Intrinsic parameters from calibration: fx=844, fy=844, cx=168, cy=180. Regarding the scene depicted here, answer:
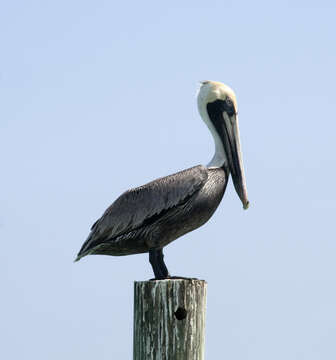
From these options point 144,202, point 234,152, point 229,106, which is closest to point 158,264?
point 144,202

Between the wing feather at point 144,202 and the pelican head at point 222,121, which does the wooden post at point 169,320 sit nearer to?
the wing feather at point 144,202

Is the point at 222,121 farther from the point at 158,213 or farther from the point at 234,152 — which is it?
the point at 158,213

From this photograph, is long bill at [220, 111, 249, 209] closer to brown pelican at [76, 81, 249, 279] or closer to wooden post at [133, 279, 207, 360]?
brown pelican at [76, 81, 249, 279]

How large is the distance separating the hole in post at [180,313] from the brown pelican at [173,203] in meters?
1.22

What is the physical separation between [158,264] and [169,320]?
4.47 ft

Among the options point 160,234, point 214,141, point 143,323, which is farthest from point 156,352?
point 214,141

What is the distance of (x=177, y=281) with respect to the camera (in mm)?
5586

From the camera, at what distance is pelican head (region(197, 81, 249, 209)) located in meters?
7.36

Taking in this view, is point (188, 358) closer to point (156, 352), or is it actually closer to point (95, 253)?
point (156, 352)

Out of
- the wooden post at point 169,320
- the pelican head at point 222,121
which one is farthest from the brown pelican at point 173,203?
the wooden post at point 169,320

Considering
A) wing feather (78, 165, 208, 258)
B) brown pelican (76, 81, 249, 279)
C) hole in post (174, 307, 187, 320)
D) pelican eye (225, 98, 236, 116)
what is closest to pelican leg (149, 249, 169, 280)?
brown pelican (76, 81, 249, 279)

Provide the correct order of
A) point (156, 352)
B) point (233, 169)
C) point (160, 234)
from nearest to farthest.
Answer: point (156, 352) < point (160, 234) < point (233, 169)

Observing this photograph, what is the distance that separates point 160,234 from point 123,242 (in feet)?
1.15

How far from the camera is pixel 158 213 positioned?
6.99 metres
